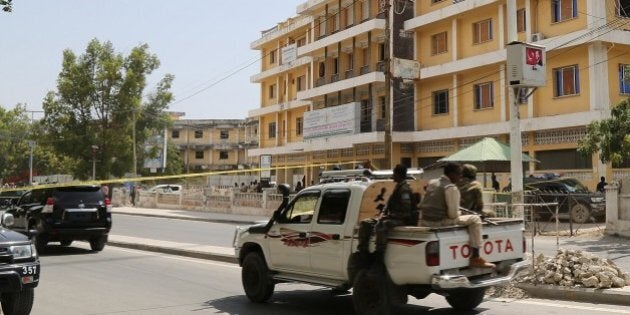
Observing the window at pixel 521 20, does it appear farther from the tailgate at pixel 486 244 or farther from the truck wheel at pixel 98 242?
the tailgate at pixel 486 244

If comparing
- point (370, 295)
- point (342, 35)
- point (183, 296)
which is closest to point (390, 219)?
point (370, 295)

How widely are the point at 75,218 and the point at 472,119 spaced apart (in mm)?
21985

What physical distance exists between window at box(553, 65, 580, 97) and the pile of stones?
64.8ft

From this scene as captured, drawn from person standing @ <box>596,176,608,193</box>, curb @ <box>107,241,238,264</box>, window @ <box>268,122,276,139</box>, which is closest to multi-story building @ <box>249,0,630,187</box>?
window @ <box>268,122,276,139</box>

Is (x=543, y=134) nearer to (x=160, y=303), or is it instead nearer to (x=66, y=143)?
(x=160, y=303)

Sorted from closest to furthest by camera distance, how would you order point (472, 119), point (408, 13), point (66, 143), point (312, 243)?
point (312, 243)
point (472, 119)
point (408, 13)
point (66, 143)

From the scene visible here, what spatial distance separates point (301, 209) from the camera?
847cm

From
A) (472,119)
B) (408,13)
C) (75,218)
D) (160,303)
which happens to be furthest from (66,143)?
(160,303)

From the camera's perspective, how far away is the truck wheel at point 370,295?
22.6ft

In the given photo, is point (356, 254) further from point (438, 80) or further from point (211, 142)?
point (211, 142)

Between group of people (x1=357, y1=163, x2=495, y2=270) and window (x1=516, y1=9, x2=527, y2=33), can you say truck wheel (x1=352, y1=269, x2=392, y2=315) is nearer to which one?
group of people (x1=357, y1=163, x2=495, y2=270)

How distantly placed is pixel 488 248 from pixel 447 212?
2.38ft

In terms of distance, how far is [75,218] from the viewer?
1577 centimetres

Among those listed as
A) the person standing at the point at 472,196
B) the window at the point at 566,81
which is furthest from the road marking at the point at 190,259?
the window at the point at 566,81
